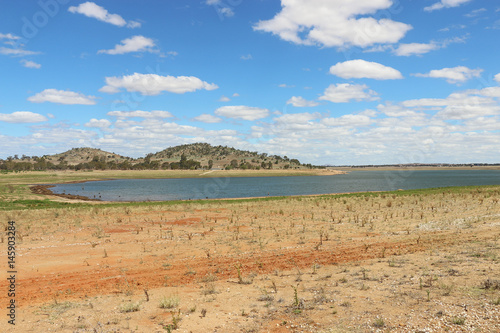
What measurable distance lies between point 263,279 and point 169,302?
380 centimetres

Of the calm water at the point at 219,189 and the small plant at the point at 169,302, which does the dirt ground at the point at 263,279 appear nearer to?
the small plant at the point at 169,302

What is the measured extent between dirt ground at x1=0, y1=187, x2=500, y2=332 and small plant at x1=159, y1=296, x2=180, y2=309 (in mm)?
31

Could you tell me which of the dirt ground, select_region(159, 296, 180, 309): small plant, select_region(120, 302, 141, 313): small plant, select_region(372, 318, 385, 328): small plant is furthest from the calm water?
select_region(372, 318, 385, 328): small plant

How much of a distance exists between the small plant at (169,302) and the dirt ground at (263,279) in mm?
31

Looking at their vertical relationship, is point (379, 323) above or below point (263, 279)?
above

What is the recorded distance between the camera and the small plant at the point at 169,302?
31.4ft

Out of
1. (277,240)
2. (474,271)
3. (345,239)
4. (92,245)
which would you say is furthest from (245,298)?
(92,245)

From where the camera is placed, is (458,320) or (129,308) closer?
(458,320)

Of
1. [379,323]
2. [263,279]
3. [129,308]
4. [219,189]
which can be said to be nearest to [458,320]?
[379,323]

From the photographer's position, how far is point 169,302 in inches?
381

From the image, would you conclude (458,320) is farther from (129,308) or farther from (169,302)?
(129,308)

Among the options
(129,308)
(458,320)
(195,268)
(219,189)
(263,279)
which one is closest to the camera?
(458,320)

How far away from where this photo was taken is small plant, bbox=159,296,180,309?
9568 millimetres

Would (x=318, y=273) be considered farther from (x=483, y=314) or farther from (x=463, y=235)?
(x=463, y=235)
